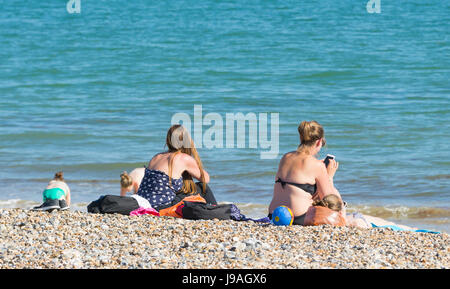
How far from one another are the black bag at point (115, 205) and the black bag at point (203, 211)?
0.47 metres

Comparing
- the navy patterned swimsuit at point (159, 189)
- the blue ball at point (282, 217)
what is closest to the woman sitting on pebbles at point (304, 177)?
the blue ball at point (282, 217)

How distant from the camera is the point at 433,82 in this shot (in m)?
17.3

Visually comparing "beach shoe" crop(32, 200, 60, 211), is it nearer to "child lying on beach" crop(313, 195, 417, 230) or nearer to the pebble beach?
the pebble beach

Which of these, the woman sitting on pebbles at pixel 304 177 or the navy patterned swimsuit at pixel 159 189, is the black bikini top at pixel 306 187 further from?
the navy patterned swimsuit at pixel 159 189

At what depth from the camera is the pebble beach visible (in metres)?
4.55

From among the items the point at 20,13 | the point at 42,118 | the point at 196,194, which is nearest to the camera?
the point at 196,194

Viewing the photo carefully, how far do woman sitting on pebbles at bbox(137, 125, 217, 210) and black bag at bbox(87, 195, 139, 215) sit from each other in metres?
0.23

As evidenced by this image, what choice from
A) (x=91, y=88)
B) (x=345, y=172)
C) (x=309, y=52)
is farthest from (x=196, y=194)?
(x=309, y=52)

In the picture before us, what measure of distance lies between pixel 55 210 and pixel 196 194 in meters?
1.33

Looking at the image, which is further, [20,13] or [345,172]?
[20,13]

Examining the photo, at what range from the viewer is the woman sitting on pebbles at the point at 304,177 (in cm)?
618

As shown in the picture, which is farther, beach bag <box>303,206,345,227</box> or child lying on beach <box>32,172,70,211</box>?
child lying on beach <box>32,172,70,211</box>

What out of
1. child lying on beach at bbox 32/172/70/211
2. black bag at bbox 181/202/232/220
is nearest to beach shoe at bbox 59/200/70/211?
child lying on beach at bbox 32/172/70/211
